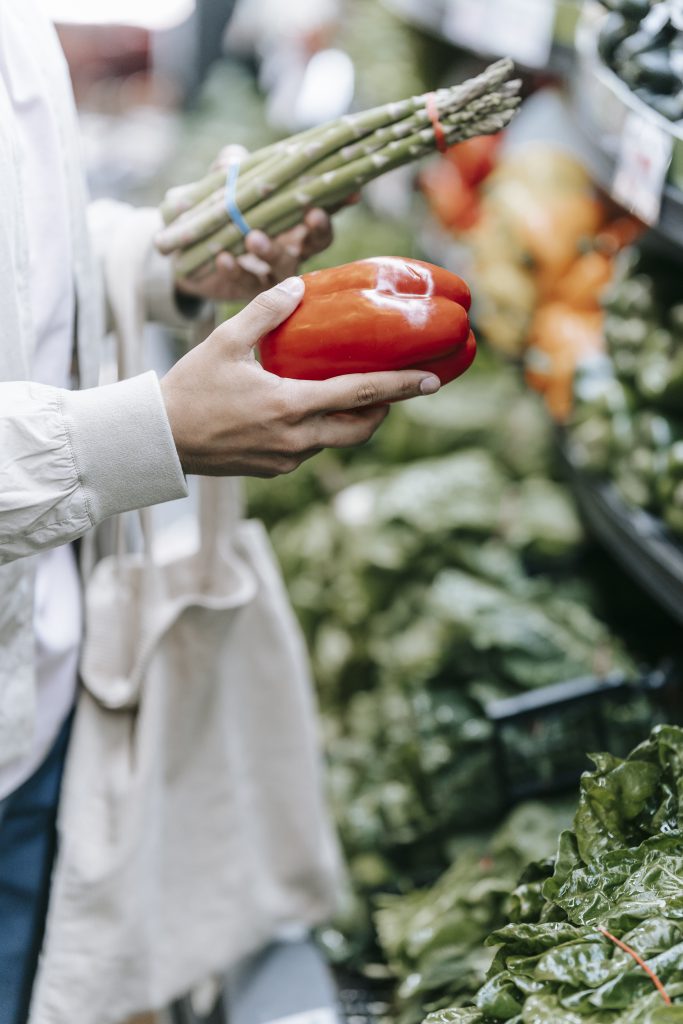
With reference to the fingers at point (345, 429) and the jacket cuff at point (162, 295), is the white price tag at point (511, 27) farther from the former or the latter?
the fingers at point (345, 429)

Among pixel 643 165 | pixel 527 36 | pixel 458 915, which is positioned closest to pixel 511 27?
pixel 527 36

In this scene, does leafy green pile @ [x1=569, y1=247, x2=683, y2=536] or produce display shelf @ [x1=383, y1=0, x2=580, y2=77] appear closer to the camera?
leafy green pile @ [x1=569, y1=247, x2=683, y2=536]

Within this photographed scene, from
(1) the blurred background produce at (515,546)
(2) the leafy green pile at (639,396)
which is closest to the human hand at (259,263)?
(1) the blurred background produce at (515,546)

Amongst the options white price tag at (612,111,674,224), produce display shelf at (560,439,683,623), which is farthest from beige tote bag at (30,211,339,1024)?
white price tag at (612,111,674,224)

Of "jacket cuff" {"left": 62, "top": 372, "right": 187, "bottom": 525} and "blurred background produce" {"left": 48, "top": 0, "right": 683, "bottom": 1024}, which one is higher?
"jacket cuff" {"left": 62, "top": 372, "right": 187, "bottom": 525}

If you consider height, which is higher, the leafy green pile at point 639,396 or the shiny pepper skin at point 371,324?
the shiny pepper skin at point 371,324

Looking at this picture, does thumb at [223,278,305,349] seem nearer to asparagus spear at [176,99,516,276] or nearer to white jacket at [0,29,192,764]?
white jacket at [0,29,192,764]

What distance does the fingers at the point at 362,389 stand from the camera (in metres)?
1.06

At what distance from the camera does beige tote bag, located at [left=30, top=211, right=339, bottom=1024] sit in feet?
4.91

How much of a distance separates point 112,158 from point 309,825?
5608mm

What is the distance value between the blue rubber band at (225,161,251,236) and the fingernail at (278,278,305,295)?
→ 34cm

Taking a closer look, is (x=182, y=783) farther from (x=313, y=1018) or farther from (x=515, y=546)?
(x=515, y=546)

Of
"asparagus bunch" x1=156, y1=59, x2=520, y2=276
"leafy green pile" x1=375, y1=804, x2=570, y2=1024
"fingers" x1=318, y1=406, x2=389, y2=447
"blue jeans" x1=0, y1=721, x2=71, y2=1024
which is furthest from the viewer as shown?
"leafy green pile" x1=375, y1=804, x2=570, y2=1024

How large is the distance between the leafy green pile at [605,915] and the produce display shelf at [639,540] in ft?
1.46
